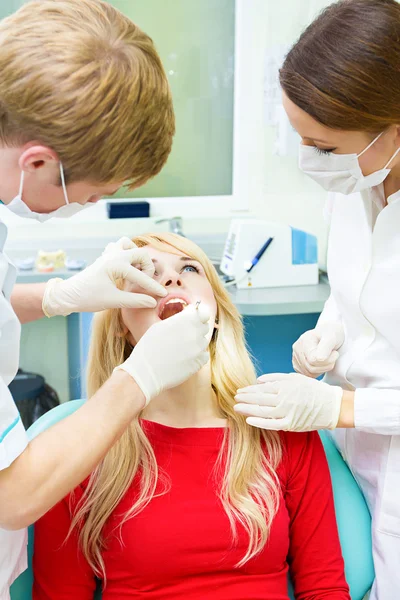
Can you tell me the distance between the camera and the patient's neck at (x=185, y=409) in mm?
1552

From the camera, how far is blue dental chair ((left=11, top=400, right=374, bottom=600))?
1.45 m

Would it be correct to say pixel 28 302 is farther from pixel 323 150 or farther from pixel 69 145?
pixel 323 150

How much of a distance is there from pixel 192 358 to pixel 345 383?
0.48 meters

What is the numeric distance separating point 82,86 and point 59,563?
960mm

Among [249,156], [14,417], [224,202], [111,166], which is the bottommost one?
[224,202]

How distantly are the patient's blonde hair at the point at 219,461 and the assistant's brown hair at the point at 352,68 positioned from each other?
59 centimetres

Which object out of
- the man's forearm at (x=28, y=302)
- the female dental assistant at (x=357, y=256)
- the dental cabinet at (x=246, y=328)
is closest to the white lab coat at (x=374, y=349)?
the female dental assistant at (x=357, y=256)

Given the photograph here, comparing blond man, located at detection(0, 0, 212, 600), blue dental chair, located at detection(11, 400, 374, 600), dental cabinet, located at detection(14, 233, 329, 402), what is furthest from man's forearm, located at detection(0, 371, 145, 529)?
dental cabinet, located at detection(14, 233, 329, 402)

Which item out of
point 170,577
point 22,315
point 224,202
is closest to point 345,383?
point 170,577

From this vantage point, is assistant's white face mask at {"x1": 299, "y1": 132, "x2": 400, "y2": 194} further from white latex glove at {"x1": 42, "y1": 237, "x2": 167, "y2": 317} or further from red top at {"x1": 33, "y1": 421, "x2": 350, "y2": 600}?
red top at {"x1": 33, "y1": 421, "x2": 350, "y2": 600}

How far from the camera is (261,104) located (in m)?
3.33

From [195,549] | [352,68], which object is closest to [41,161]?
[352,68]

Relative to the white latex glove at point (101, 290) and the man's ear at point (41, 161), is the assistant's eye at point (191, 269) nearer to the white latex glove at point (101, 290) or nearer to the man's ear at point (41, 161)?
the white latex glove at point (101, 290)

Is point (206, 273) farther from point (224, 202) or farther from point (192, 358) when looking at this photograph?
point (224, 202)
